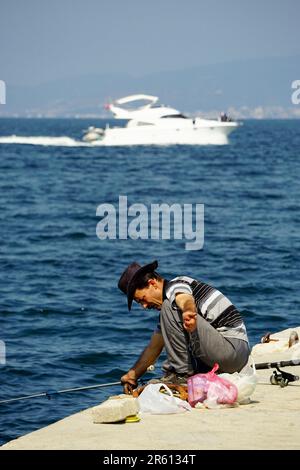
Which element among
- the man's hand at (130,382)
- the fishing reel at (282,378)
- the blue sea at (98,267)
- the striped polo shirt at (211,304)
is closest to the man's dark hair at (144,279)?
the striped polo shirt at (211,304)

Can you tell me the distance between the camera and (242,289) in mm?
18719

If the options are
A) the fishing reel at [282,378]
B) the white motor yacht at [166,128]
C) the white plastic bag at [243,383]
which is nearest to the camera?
the white plastic bag at [243,383]

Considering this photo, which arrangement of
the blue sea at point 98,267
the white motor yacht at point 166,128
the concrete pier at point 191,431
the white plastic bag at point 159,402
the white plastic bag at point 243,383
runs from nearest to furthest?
the concrete pier at point 191,431
the white plastic bag at point 159,402
the white plastic bag at point 243,383
the blue sea at point 98,267
the white motor yacht at point 166,128

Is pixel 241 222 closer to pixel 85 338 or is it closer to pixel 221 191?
pixel 221 191

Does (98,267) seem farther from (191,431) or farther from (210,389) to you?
(191,431)

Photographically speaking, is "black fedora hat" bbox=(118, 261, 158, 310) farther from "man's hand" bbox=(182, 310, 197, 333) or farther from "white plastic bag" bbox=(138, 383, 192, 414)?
"white plastic bag" bbox=(138, 383, 192, 414)

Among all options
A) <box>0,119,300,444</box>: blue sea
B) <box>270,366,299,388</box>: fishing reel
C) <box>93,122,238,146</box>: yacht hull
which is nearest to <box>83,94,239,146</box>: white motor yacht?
<box>93,122,238,146</box>: yacht hull

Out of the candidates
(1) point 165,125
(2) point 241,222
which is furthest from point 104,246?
(1) point 165,125

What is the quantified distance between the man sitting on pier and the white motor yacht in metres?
73.5

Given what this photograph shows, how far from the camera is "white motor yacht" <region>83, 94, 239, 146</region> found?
82000mm

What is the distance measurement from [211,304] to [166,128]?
247ft

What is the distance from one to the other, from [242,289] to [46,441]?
12.1m

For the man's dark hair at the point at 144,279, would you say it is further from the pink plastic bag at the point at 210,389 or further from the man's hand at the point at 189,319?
the pink plastic bag at the point at 210,389

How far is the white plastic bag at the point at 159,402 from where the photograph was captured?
7645 mm
